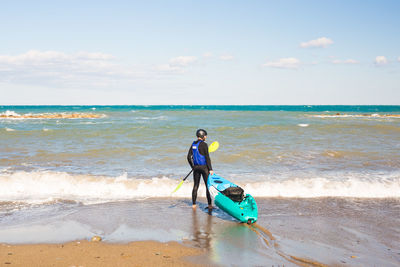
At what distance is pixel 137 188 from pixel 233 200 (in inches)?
143

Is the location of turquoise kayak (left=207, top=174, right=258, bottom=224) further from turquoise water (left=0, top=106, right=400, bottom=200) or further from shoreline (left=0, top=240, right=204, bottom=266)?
turquoise water (left=0, top=106, right=400, bottom=200)

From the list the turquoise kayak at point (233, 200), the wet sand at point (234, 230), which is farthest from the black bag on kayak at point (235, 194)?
the wet sand at point (234, 230)

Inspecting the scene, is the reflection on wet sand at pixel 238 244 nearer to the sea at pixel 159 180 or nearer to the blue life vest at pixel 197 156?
the sea at pixel 159 180

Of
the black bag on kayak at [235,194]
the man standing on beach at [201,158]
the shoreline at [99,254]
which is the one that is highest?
the man standing on beach at [201,158]

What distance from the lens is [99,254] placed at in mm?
5098

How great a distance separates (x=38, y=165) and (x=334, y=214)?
36.3 ft

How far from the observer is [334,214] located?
7449 mm

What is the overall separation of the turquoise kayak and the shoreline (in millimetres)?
1676

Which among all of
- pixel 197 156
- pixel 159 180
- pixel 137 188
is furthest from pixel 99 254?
pixel 159 180

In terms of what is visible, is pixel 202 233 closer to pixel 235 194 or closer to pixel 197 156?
pixel 235 194

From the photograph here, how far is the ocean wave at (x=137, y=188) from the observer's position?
903 centimetres

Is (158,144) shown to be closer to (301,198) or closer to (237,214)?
(301,198)

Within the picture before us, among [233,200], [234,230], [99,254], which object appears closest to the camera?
[99,254]

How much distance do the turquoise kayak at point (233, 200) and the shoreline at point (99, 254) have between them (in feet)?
5.50
